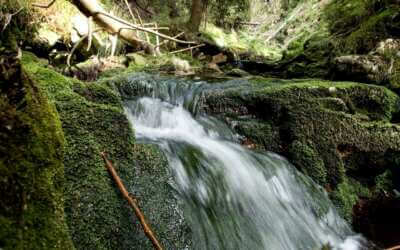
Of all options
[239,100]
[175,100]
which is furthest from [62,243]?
[175,100]

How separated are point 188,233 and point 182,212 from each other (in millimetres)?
144

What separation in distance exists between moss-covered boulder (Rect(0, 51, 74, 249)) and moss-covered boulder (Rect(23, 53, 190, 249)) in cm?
15

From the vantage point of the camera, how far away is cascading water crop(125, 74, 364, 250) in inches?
102

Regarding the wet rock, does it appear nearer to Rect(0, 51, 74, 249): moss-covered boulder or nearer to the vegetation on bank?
the vegetation on bank

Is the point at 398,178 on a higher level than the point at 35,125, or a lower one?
lower

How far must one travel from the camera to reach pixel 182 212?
221 centimetres

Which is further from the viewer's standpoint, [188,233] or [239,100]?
[239,100]

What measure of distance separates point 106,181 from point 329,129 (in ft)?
11.2

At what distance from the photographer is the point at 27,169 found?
1.32 m

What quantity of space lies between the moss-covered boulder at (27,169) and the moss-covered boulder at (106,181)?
0.50 ft

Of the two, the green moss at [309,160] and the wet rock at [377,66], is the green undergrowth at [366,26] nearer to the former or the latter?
the wet rock at [377,66]

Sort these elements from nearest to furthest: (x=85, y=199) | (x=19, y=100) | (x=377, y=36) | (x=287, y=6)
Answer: (x=19, y=100) < (x=85, y=199) < (x=377, y=36) < (x=287, y=6)

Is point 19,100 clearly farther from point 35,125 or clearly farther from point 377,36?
point 377,36

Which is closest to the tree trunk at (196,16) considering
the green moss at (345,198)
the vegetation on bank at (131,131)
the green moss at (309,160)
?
the vegetation on bank at (131,131)
